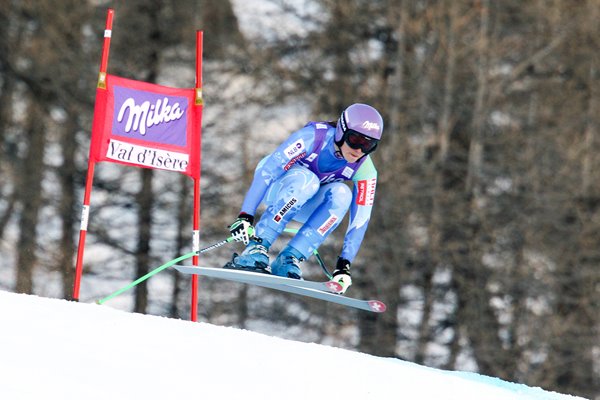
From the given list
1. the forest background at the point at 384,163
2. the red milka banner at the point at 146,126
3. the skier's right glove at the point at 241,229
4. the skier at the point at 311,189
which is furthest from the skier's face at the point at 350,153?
the forest background at the point at 384,163

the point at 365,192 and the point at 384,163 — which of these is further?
the point at 384,163

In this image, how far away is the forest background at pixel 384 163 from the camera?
20906mm

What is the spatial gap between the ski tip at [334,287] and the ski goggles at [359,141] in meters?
0.90

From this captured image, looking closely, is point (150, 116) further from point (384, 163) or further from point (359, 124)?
point (384, 163)

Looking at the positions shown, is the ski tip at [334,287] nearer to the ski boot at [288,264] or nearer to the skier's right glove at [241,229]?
the ski boot at [288,264]

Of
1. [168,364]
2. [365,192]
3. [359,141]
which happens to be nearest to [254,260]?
[365,192]

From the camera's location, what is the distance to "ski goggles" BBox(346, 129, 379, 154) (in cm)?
787

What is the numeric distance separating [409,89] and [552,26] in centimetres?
334

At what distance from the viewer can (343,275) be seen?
27.2 feet

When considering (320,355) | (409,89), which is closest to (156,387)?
(320,355)

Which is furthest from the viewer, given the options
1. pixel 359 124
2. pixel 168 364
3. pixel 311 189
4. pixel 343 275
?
pixel 343 275

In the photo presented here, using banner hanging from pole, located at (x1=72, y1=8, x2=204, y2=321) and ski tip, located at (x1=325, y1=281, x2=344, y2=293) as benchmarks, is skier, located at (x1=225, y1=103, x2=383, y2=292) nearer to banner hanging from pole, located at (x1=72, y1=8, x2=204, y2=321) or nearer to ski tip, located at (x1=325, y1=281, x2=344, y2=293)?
ski tip, located at (x1=325, y1=281, x2=344, y2=293)

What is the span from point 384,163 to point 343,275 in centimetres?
1380

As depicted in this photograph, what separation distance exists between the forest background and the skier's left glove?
1247 cm
